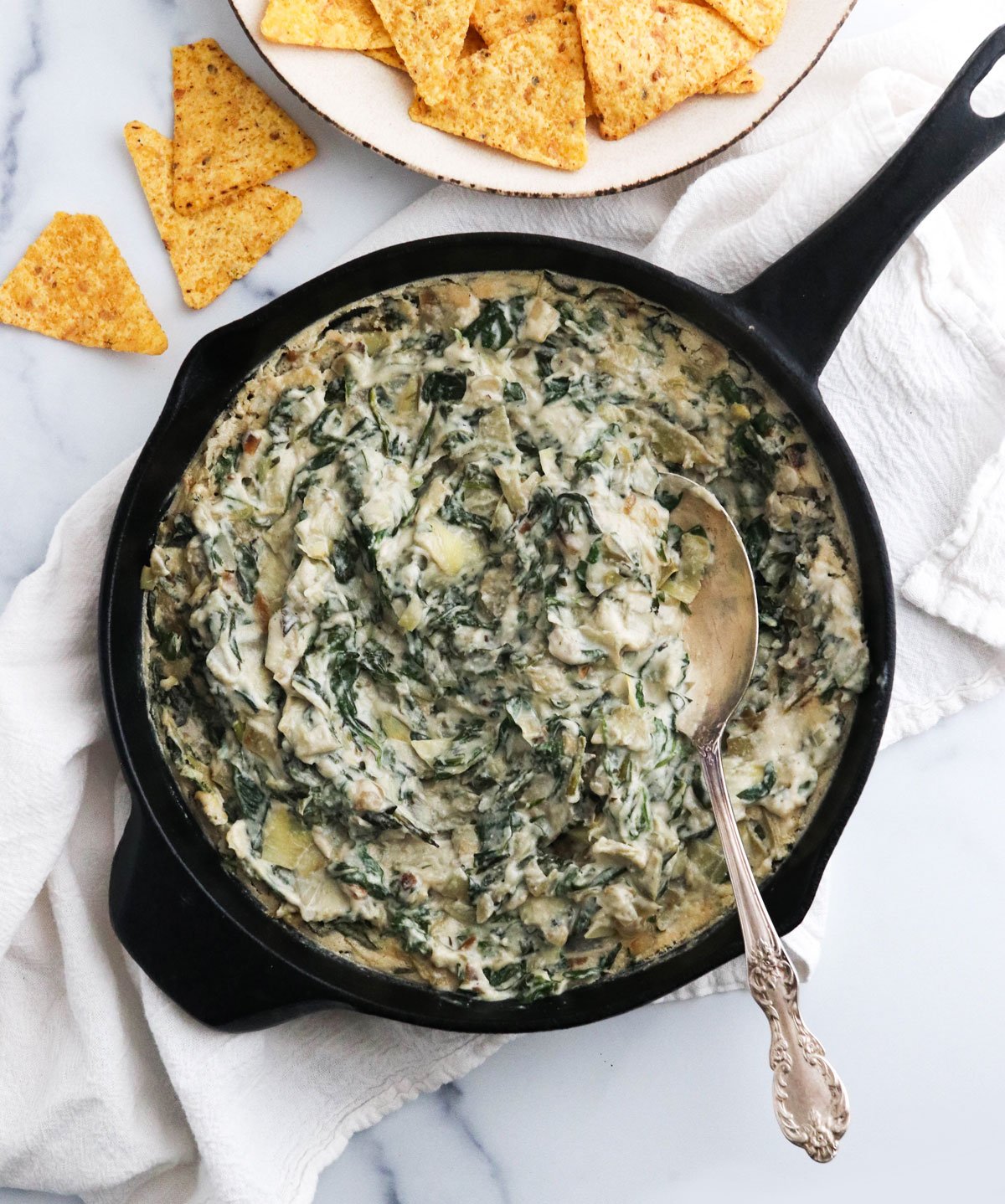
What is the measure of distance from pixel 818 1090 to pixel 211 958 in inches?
41.8

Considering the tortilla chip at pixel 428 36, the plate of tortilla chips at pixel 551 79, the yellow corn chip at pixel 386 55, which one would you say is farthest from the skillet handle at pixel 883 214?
the yellow corn chip at pixel 386 55

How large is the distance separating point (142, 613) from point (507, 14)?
4.58ft

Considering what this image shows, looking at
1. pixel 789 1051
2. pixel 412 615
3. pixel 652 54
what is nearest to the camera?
pixel 789 1051

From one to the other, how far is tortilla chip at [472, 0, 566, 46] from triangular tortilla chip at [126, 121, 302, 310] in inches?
20.2

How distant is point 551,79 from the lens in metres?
2.22

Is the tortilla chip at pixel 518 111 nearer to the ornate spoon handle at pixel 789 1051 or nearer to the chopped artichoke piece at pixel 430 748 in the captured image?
the chopped artichoke piece at pixel 430 748

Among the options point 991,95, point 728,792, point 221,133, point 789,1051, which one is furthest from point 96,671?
point 991,95

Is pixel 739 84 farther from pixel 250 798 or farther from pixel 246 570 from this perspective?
pixel 250 798

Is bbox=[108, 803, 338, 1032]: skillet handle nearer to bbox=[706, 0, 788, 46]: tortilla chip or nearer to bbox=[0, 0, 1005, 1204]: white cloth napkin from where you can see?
bbox=[0, 0, 1005, 1204]: white cloth napkin

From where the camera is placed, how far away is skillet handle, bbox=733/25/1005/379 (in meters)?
1.87

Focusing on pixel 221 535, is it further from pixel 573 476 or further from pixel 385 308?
pixel 573 476

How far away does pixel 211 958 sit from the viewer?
204cm

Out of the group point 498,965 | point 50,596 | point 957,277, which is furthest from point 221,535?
point 957,277

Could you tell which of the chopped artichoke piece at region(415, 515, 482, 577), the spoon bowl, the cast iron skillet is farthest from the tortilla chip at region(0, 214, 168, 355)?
the spoon bowl
